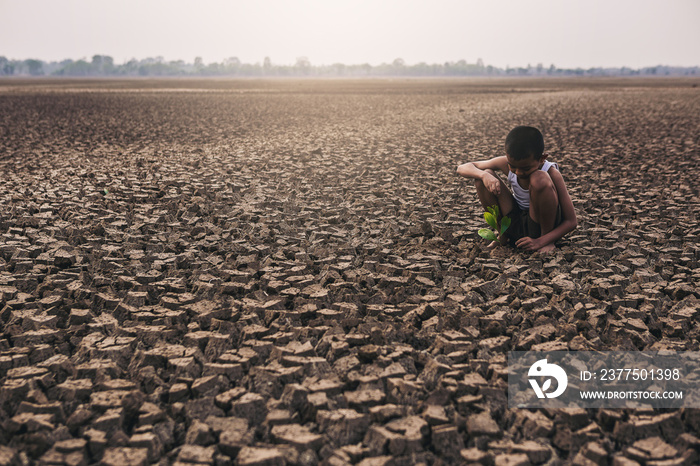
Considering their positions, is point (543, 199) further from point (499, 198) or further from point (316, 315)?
point (316, 315)

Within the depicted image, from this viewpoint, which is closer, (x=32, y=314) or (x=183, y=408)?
(x=183, y=408)

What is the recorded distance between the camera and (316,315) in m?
3.84

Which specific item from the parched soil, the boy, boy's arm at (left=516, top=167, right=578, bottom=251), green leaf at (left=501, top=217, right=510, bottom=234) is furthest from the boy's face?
the parched soil

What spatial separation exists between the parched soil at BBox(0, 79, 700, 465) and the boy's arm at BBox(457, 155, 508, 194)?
0.68 m

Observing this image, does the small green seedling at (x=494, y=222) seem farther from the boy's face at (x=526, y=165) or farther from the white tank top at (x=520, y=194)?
the boy's face at (x=526, y=165)

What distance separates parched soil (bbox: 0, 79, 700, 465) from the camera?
8.40ft

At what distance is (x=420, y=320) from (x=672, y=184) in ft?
20.8

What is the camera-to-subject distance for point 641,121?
1672 centimetres

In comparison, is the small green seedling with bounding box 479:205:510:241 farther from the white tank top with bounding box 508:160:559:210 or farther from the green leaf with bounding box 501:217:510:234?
the white tank top with bounding box 508:160:559:210

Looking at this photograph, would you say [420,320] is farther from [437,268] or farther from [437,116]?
[437,116]

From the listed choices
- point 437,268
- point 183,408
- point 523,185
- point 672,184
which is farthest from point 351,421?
point 672,184

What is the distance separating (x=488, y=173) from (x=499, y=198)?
298 millimetres

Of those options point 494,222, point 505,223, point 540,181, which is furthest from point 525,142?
point 494,222

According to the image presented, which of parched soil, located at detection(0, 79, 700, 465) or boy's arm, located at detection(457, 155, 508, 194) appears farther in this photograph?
boy's arm, located at detection(457, 155, 508, 194)
